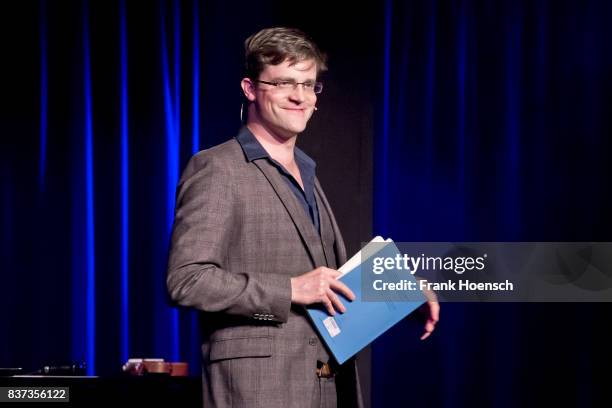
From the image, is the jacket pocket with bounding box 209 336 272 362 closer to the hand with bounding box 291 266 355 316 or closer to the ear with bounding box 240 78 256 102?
the hand with bounding box 291 266 355 316

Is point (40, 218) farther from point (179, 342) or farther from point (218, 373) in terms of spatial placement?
point (218, 373)

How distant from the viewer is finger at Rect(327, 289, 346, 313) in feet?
6.33

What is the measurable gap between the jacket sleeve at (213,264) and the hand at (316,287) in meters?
0.02

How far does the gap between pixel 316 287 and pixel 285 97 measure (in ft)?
1.63

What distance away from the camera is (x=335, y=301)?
6.37 feet

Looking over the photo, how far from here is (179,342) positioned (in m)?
4.38

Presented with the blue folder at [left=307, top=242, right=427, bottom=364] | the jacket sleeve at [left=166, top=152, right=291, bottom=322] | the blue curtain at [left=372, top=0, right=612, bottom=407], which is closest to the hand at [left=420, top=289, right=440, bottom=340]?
the blue folder at [left=307, top=242, right=427, bottom=364]

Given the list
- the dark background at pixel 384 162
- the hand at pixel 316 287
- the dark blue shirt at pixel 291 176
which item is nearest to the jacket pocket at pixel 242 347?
the hand at pixel 316 287

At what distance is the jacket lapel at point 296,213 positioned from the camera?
6.65 ft

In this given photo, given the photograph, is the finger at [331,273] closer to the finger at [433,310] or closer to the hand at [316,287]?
the hand at [316,287]

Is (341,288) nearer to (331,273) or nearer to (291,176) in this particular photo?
(331,273)

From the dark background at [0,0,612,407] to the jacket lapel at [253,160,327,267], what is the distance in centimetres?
234

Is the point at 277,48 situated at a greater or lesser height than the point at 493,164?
lesser

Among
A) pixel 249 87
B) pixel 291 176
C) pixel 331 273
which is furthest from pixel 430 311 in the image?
pixel 249 87
